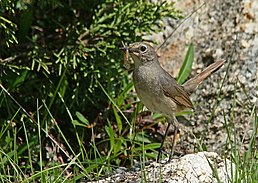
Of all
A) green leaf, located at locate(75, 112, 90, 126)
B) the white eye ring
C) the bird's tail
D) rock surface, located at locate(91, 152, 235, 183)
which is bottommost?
rock surface, located at locate(91, 152, 235, 183)

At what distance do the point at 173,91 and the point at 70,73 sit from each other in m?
1.30

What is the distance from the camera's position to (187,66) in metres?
6.36

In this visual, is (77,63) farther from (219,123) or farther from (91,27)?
(219,123)

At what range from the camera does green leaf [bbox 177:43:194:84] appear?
6.34 m

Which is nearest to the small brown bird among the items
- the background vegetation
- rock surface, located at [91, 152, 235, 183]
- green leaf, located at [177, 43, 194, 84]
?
rock surface, located at [91, 152, 235, 183]

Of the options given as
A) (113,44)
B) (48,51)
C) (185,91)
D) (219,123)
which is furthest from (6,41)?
(219,123)

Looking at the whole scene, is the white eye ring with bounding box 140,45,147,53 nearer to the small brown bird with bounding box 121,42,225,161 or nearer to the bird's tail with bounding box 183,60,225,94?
the small brown bird with bounding box 121,42,225,161

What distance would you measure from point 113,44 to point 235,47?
4.12ft

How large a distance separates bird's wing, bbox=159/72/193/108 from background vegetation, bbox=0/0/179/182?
64 centimetres

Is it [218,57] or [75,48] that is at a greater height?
[75,48]

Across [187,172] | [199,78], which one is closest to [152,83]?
[199,78]

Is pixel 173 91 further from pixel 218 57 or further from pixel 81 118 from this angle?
pixel 218 57

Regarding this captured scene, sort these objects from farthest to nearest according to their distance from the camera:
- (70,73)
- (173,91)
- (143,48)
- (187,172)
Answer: (70,73)
(173,91)
(143,48)
(187,172)

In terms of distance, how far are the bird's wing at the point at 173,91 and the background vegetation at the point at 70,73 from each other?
64 cm
